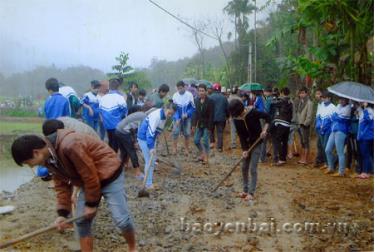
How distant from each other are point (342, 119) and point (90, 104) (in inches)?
146

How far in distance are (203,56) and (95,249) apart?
11.5 ft

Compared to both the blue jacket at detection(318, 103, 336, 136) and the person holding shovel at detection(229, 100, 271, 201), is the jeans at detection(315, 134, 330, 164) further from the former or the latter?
the person holding shovel at detection(229, 100, 271, 201)

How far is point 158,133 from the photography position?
525 cm

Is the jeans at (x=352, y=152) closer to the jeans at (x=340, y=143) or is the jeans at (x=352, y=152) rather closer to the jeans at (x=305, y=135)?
the jeans at (x=340, y=143)

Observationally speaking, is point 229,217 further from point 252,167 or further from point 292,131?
point 292,131

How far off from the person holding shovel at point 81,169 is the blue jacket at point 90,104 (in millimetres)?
3836

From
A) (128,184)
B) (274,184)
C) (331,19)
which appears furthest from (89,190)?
(331,19)

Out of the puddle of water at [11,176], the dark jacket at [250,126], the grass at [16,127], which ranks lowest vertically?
the puddle of water at [11,176]

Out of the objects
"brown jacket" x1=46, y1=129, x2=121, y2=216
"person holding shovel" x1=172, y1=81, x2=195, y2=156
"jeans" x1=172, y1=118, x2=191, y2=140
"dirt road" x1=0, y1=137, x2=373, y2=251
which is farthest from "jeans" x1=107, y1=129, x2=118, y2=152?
"brown jacket" x1=46, y1=129, x2=121, y2=216

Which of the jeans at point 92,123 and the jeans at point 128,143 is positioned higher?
the jeans at point 92,123

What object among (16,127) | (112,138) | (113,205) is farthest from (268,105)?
(16,127)

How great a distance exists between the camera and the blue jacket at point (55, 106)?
4727 millimetres

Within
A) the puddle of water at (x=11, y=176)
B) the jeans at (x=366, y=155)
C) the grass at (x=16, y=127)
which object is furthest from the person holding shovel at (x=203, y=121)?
the grass at (x=16, y=127)

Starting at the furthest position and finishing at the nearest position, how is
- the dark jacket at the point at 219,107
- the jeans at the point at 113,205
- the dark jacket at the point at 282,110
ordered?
1. the dark jacket at the point at 219,107
2. the dark jacket at the point at 282,110
3. the jeans at the point at 113,205
